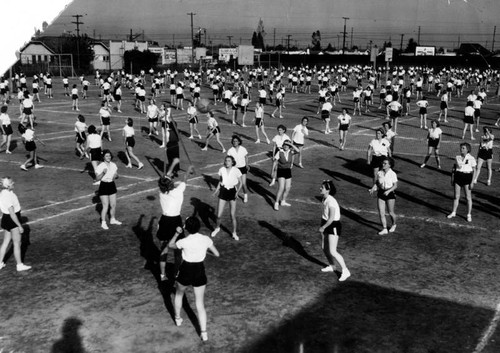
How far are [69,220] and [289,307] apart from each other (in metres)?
6.45

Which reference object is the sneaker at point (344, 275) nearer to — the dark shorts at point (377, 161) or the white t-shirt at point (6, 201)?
the white t-shirt at point (6, 201)

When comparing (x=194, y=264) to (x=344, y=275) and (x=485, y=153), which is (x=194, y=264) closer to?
(x=344, y=275)

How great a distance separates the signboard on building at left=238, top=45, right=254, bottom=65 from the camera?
72.9 metres

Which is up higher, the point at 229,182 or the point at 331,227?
the point at 229,182

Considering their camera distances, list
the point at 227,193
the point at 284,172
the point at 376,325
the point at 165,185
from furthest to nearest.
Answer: the point at 284,172 → the point at 227,193 → the point at 165,185 → the point at 376,325

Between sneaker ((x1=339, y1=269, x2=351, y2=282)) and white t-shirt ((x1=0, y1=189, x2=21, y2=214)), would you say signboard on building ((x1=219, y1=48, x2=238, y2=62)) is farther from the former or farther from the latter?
sneaker ((x1=339, y1=269, x2=351, y2=282))

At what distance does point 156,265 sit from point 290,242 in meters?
2.91

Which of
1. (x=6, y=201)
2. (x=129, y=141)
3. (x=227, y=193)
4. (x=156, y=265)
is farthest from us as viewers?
(x=129, y=141)

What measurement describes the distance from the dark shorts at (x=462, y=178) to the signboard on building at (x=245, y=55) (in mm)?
63511

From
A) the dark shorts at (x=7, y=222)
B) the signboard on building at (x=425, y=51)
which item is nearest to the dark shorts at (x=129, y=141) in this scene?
the dark shorts at (x=7, y=222)

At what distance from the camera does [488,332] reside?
7.07m

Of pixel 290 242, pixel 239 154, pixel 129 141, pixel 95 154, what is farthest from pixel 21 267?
pixel 129 141

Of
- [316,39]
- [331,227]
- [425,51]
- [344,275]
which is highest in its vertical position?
[316,39]

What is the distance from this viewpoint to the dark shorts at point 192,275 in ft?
21.6
